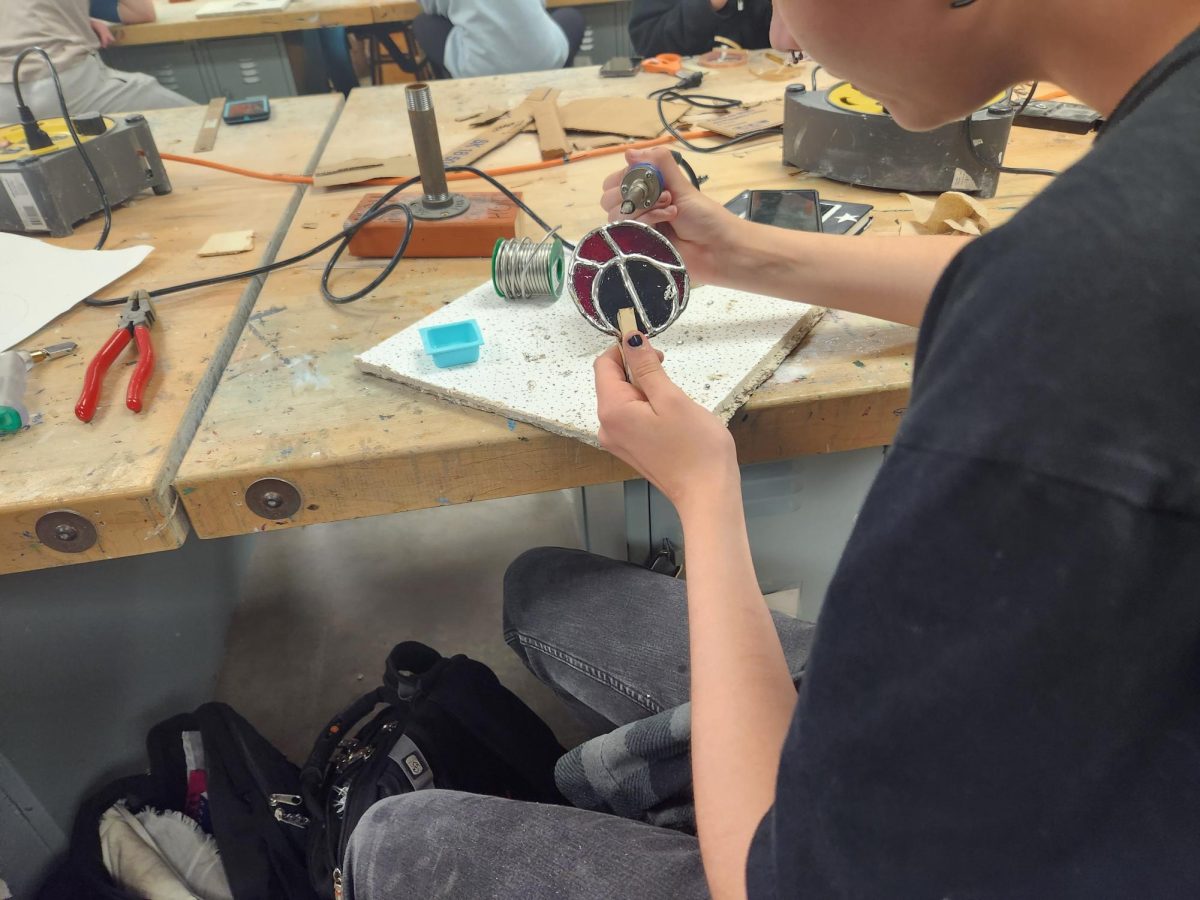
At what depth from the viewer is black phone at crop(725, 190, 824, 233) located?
3.01ft

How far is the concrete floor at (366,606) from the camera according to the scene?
1384 millimetres

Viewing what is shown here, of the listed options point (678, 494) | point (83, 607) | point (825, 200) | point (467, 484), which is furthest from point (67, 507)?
point (825, 200)

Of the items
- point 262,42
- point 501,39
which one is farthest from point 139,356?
point 262,42

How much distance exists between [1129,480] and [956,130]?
85 cm

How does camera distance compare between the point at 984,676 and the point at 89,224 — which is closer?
the point at 984,676

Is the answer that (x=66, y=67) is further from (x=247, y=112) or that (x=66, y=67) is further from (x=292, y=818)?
(x=292, y=818)

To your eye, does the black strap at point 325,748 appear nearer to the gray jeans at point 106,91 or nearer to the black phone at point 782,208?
the black phone at point 782,208

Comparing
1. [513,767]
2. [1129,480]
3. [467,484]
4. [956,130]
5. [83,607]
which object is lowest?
[513,767]

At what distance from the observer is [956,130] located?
3.15 ft

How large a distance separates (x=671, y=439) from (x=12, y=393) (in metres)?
0.56

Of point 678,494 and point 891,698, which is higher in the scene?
point 891,698

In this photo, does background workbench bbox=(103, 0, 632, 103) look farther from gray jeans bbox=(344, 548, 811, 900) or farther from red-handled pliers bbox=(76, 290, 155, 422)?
→ gray jeans bbox=(344, 548, 811, 900)

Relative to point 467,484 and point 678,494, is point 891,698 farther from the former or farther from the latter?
point 467,484

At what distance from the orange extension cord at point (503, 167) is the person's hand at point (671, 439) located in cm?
71
